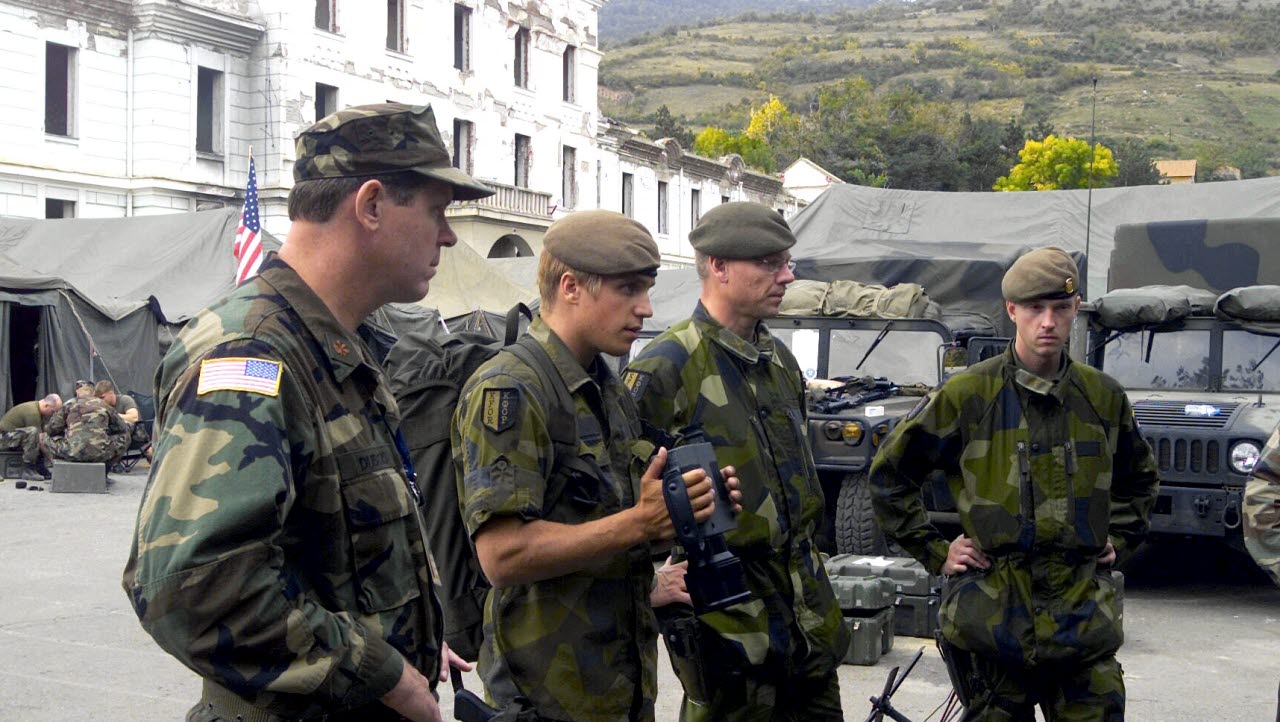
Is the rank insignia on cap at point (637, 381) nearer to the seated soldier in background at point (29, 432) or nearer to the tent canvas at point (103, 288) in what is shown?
the seated soldier in background at point (29, 432)

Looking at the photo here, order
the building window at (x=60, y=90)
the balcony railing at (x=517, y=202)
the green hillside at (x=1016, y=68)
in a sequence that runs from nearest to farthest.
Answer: the building window at (x=60, y=90), the balcony railing at (x=517, y=202), the green hillside at (x=1016, y=68)

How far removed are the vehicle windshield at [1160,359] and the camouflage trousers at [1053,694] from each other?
19.4 ft

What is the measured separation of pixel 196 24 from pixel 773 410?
25.7m

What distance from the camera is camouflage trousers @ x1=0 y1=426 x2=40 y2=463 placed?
1582 cm

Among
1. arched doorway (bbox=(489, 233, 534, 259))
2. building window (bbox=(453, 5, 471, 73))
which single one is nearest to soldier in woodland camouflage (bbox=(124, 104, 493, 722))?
arched doorway (bbox=(489, 233, 534, 259))

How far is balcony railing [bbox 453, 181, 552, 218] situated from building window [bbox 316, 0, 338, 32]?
188 inches

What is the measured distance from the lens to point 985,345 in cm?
900

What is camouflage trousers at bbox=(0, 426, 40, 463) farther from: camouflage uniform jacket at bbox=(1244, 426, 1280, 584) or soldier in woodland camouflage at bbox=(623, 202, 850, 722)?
camouflage uniform jacket at bbox=(1244, 426, 1280, 584)

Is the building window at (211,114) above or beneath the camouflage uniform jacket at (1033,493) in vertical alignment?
above

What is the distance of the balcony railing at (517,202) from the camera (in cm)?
3197

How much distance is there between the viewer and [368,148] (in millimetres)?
2330

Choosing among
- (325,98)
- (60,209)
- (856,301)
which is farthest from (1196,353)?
(325,98)

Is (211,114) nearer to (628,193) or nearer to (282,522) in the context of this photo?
(628,193)

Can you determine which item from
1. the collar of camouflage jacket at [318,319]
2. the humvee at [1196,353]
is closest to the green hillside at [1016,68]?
the humvee at [1196,353]
